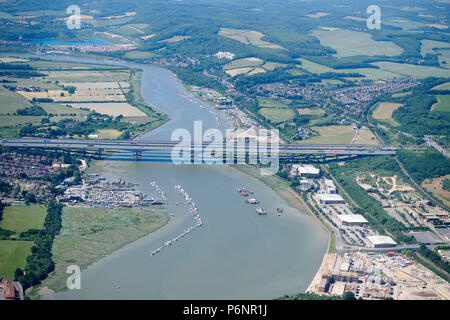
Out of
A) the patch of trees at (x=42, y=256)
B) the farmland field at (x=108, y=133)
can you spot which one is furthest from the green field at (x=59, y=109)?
the patch of trees at (x=42, y=256)

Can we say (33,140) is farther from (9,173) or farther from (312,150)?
(312,150)

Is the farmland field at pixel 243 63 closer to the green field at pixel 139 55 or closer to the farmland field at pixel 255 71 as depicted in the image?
the farmland field at pixel 255 71

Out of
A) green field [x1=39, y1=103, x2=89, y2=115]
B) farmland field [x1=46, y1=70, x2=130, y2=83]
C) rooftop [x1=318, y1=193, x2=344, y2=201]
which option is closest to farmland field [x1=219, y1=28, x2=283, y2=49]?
farmland field [x1=46, y1=70, x2=130, y2=83]

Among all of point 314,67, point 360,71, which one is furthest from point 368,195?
point 314,67

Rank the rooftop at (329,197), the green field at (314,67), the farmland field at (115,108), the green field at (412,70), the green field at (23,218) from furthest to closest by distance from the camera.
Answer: the green field at (314,67), the green field at (412,70), the farmland field at (115,108), the rooftop at (329,197), the green field at (23,218)

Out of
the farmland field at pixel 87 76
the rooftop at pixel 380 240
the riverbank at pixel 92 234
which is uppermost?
the farmland field at pixel 87 76

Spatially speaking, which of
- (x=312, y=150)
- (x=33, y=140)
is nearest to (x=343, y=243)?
(x=312, y=150)

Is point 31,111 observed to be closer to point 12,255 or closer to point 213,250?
point 12,255
